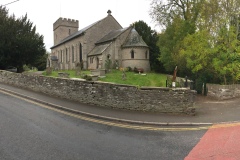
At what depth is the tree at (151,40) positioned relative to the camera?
37.1m

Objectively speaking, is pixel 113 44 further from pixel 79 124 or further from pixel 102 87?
pixel 79 124

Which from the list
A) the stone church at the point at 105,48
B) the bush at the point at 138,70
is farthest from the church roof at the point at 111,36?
the bush at the point at 138,70

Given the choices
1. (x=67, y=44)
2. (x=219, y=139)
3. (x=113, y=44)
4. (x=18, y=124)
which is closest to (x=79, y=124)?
(x=18, y=124)

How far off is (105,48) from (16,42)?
14709 mm

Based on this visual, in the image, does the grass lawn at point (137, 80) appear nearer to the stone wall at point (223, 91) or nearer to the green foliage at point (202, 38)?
the green foliage at point (202, 38)

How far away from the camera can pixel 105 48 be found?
1382 inches

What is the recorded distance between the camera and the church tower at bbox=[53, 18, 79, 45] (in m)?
58.1

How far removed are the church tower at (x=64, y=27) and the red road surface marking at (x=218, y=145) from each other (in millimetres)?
55781

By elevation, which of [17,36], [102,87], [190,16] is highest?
[190,16]

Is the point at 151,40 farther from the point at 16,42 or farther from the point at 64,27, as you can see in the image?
the point at 64,27

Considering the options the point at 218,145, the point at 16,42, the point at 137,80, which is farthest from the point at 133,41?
the point at 218,145

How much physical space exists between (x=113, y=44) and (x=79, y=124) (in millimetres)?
28499

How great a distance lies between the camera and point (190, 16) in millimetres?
26156

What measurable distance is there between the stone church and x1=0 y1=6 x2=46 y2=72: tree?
39.1 feet
